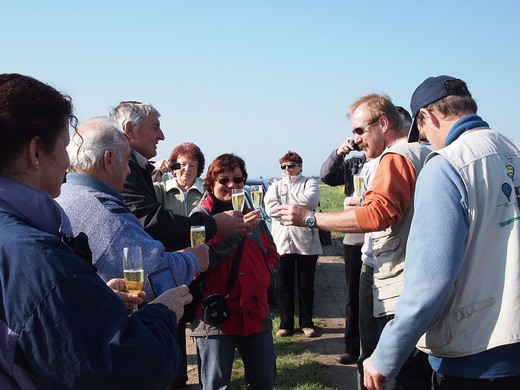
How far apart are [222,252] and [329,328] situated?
13.1ft

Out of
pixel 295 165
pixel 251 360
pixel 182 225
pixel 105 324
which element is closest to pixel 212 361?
pixel 251 360

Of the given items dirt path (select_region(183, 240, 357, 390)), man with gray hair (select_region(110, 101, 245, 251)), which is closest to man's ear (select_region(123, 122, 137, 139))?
man with gray hair (select_region(110, 101, 245, 251))

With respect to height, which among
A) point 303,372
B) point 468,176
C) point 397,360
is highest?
point 468,176

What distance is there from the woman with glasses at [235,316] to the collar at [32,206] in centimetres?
219

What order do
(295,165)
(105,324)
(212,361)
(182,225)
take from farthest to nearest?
(295,165) → (212,361) → (182,225) → (105,324)

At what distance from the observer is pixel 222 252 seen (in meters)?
3.91

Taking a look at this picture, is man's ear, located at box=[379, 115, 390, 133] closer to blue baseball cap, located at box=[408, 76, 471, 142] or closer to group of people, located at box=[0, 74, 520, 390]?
group of people, located at box=[0, 74, 520, 390]

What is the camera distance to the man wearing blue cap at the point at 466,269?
234 centimetres

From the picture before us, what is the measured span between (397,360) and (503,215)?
31.7 inches

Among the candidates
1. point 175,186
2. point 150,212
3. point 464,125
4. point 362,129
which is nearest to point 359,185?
point 362,129

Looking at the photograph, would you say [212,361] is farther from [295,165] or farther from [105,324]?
[295,165]

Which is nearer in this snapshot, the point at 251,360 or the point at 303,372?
the point at 251,360

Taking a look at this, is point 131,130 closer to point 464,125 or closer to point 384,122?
point 384,122

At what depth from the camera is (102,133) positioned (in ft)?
9.01
